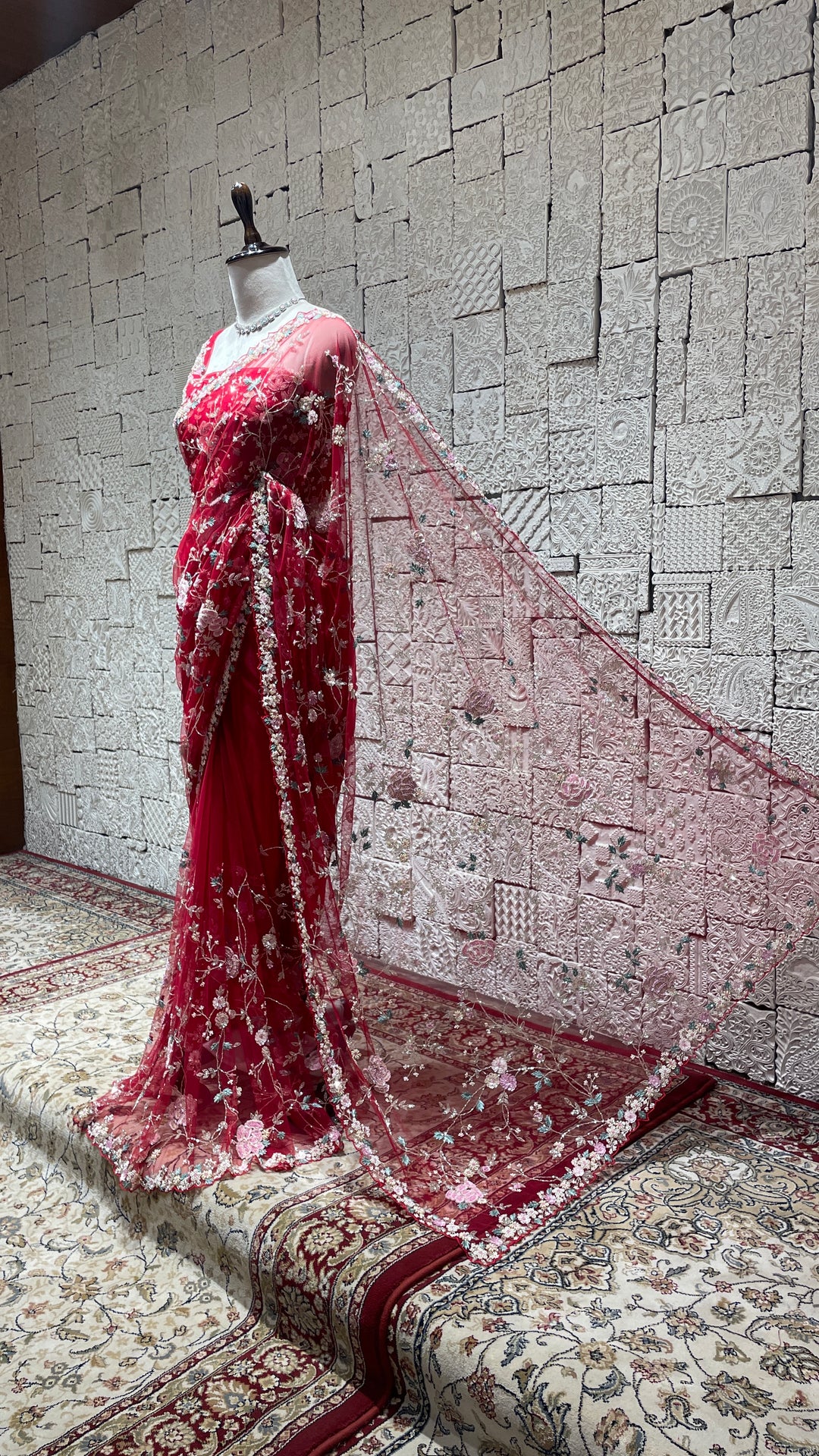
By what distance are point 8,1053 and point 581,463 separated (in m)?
1.85

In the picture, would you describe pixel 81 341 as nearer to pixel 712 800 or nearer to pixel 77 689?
pixel 77 689

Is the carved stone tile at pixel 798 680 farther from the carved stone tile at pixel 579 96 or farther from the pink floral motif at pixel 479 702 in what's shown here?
the carved stone tile at pixel 579 96

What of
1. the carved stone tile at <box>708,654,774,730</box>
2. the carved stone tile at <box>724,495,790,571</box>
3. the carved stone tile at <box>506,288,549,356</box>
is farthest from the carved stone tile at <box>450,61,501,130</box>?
the carved stone tile at <box>708,654,774,730</box>

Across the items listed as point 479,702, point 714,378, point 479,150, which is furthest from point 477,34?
point 479,702

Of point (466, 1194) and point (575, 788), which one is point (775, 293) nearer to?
point (575, 788)

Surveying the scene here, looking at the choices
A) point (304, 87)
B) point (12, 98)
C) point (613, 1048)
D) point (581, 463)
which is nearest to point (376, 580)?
point (581, 463)

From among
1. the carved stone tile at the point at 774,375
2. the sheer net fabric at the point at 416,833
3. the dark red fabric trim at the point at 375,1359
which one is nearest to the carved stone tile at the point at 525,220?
the carved stone tile at the point at 774,375

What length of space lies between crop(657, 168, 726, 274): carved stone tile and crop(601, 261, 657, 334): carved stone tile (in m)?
0.04

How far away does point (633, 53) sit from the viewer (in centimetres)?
229

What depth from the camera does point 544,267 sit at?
2.52 m

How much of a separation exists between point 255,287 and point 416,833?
108 cm

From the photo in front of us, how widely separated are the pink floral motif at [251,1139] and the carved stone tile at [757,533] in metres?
1.41

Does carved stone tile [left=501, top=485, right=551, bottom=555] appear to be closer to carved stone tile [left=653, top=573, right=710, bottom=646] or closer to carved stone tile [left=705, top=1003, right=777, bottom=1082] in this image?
carved stone tile [left=653, top=573, right=710, bottom=646]

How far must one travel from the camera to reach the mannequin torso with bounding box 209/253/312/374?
6.92ft
